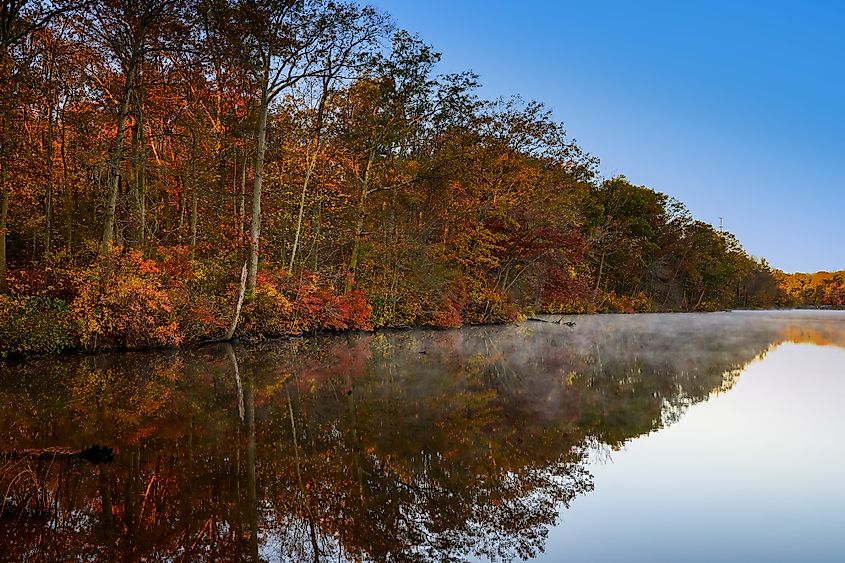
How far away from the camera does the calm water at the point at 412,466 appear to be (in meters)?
4.51

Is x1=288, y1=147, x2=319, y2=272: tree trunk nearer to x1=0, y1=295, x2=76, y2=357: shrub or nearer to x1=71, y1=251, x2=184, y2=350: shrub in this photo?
x1=71, y1=251, x2=184, y2=350: shrub

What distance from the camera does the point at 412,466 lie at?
6316 millimetres

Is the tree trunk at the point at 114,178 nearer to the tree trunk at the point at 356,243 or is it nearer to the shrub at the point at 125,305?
the shrub at the point at 125,305

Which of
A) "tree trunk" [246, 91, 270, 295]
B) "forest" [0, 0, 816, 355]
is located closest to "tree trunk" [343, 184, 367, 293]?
"forest" [0, 0, 816, 355]

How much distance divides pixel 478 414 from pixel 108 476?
515cm

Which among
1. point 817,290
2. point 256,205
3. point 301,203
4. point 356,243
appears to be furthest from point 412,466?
point 817,290

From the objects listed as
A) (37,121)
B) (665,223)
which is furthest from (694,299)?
(37,121)

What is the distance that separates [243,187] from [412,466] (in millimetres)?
16624

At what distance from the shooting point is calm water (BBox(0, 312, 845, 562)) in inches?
178

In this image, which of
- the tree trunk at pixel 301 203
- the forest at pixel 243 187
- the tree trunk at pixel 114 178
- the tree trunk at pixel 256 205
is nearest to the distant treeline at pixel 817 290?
the forest at pixel 243 187

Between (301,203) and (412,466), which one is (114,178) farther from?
(412,466)

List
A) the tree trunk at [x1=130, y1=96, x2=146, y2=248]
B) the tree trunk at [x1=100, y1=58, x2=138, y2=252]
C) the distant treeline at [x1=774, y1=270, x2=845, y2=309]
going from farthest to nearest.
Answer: the distant treeline at [x1=774, y1=270, x2=845, y2=309] < the tree trunk at [x1=130, y1=96, x2=146, y2=248] < the tree trunk at [x1=100, y1=58, x2=138, y2=252]

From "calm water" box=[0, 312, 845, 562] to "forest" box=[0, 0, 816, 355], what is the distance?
382cm

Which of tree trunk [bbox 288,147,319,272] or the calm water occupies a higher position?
tree trunk [bbox 288,147,319,272]
